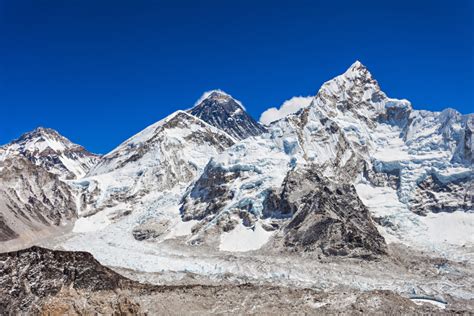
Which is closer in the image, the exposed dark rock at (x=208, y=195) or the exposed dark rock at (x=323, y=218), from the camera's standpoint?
the exposed dark rock at (x=323, y=218)

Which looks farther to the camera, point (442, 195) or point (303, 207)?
point (442, 195)

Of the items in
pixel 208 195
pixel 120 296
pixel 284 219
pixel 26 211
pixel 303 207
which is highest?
pixel 208 195

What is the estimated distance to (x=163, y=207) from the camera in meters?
186

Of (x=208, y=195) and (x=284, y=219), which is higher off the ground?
(x=208, y=195)

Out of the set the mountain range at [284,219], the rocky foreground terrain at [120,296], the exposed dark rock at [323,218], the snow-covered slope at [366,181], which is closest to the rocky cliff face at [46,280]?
the rocky foreground terrain at [120,296]

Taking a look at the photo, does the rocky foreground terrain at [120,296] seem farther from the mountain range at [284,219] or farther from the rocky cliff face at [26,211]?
the rocky cliff face at [26,211]

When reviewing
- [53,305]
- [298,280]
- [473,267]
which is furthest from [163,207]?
[53,305]

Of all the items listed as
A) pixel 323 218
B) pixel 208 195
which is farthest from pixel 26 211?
pixel 323 218

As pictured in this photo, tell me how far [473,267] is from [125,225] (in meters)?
107

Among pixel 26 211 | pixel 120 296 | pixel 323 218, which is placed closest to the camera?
pixel 120 296

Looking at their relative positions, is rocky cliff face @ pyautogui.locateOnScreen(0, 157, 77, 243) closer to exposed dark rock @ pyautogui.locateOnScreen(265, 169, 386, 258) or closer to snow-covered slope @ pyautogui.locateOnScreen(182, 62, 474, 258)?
snow-covered slope @ pyautogui.locateOnScreen(182, 62, 474, 258)

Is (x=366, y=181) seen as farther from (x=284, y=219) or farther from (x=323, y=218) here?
(x=323, y=218)

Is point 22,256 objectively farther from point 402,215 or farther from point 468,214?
point 468,214

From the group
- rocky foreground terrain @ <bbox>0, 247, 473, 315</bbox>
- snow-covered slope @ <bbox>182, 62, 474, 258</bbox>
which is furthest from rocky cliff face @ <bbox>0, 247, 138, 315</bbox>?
snow-covered slope @ <bbox>182, 62, 474, 258</bbox>
